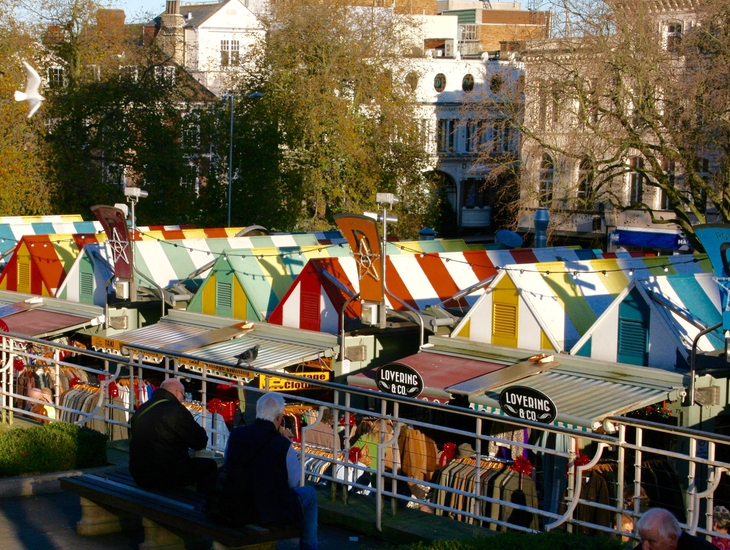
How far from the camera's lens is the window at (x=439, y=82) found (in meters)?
57.5

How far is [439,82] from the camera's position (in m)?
57.7

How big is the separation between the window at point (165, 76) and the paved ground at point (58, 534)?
31.5 m

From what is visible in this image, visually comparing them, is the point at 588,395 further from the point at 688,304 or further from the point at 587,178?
the point at 587,178

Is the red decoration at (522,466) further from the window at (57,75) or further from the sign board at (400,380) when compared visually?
the window at (57,75)

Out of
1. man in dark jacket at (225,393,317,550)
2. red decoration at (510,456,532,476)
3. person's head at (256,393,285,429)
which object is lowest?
red decoration at (510,456,532,476)

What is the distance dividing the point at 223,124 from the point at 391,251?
2143 cm

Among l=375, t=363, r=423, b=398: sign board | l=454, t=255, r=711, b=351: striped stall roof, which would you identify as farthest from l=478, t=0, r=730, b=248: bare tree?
l=375, t=363, r=423, b=398: sign board

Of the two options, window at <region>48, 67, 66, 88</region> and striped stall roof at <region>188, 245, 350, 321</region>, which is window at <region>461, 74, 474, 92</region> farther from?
striped stall roof at <region>188, 245, 350, 321</region>

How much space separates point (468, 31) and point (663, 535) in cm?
7112

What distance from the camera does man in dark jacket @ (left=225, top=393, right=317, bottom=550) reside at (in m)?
6.35

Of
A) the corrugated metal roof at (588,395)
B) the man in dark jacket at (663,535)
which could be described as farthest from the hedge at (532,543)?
the corrugated metal roof at (588,395)

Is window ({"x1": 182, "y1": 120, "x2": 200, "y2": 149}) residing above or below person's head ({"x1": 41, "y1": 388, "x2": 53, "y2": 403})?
above

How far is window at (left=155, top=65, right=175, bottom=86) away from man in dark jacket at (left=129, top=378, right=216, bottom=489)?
3252 centimetres

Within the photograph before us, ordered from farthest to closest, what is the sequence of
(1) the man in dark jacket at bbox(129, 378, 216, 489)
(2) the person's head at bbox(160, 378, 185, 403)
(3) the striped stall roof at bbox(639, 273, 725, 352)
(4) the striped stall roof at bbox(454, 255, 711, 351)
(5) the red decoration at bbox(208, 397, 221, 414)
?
(4) the striped stall roof at bbox(454, 255, 711, 351) → (3) the striped stall roof at bbox(639, 273, 725, 352) → (5) the red decoration at bbox(208, 397, 221, 414) → (2) the person's head at bbox(160, 378, 185, 403) → (1) the man in dark jacket at bbox(129, 378, 216, 489)
